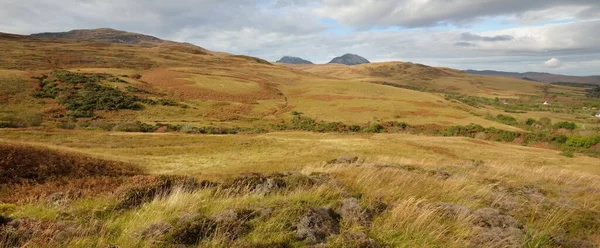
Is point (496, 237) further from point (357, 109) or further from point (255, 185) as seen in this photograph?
point (357, 109)

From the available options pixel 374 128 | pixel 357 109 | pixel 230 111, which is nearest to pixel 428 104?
pixel 357 109

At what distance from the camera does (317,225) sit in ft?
20.9

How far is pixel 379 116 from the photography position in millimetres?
94812

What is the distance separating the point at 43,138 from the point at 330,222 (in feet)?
128

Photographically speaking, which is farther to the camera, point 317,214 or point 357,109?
point 357,109

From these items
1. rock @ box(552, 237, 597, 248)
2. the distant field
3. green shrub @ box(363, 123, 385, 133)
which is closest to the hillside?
green shrub @ box(363, 123, 385, 133)

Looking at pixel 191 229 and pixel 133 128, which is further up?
pixel 191 229

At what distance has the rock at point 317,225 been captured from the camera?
236 inches

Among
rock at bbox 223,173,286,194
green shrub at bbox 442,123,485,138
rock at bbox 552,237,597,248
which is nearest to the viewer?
Result: rock at bbox 552,237,597,248

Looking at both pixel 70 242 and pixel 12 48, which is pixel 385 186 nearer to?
pixel 70 242

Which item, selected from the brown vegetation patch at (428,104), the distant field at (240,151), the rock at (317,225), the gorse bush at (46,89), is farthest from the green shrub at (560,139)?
the gorse bush at (46,89)

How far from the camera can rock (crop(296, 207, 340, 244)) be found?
19.7 feet

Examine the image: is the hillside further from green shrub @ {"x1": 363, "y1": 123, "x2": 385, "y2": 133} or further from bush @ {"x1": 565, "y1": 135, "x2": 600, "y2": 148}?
bush @ {"x1": 565, "y1": 135, "x2": 600, "y2": 148}

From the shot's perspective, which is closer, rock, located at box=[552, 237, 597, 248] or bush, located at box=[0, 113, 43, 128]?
rock, located at box=[552, 237, 597, 248]
